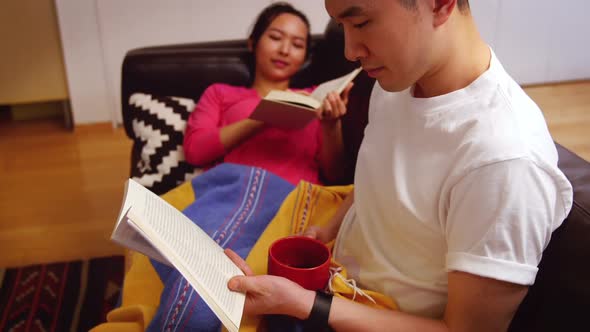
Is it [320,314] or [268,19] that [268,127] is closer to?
[268,19]

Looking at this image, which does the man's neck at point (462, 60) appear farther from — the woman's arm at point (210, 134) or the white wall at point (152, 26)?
the white wall at point (152, 26)

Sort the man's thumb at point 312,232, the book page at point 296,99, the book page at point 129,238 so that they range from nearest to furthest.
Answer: the book page at point 129,238 → the man's thumb at point 312,232 → the book page at point 296,99

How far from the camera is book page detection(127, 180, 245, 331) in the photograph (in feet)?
2.59

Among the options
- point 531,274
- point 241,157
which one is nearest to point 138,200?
point 531,274

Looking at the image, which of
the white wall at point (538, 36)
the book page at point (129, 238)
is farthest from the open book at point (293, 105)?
the white wall at point (538, 36)

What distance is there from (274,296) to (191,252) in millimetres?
159

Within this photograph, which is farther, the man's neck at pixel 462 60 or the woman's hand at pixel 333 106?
the woman's hand at pixel 333 106

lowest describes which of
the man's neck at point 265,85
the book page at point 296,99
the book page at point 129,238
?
the man's neck at point 265,85

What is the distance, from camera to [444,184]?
0.84 m

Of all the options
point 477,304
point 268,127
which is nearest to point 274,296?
point 477,304

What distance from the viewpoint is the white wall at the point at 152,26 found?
305 centimetres

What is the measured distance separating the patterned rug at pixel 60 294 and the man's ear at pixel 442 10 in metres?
1.41

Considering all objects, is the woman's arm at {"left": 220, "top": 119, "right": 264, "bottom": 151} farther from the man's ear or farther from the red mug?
the man's ear

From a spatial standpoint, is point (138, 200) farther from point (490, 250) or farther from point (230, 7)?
point (230, 7)
